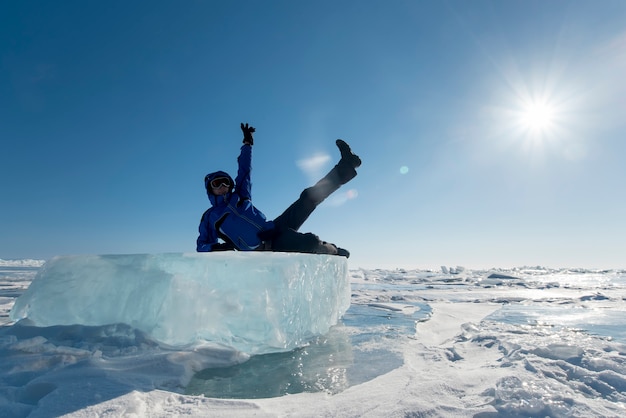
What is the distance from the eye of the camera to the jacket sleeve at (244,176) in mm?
3418

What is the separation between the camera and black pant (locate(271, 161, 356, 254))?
133 inches

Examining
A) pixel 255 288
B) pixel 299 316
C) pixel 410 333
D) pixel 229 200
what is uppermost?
pixel 229 200

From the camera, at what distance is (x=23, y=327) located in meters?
2.20

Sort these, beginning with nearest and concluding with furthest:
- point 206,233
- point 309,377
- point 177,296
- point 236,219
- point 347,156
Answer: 1. point 309,377
2. point 177,296
3. point 236,219
4. point 206,233
5. point 347,156

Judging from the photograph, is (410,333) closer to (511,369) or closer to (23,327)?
(511,369)

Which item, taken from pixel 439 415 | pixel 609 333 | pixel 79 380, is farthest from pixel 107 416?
pixel 609 333

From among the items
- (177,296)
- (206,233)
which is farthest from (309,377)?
(206,233)

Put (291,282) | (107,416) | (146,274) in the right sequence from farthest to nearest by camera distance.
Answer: (291,282), (146,274), (107,416)

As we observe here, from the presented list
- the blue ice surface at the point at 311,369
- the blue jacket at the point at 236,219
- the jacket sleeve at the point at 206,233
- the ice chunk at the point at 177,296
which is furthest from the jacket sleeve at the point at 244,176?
the blue ice surface at the point at 311,369

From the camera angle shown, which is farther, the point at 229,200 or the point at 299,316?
the point at 229,200

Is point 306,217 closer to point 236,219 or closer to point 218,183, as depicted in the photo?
point 236,219

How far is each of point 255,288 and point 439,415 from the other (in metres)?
1.39

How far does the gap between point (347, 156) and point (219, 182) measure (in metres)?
1.44

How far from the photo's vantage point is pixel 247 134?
11.7 feet
